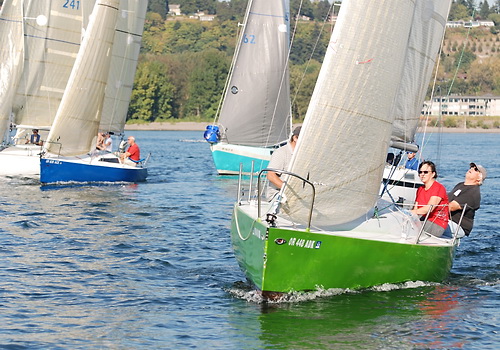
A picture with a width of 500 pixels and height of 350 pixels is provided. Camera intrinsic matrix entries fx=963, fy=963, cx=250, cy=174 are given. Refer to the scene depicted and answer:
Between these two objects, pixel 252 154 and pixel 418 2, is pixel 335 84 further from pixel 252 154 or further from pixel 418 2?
pixel 252 154

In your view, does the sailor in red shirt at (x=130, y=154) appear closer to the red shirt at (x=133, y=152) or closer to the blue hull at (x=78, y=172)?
the red shirt at (x=133, y=152)

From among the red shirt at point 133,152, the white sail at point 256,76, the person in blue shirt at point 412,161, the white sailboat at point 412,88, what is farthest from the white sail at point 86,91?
the white sailboat at point 412,88

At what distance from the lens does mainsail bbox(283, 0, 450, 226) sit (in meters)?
10.8

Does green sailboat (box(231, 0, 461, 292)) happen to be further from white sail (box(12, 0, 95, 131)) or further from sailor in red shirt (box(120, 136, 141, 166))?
white sail (box(12, 0, 95, 131))

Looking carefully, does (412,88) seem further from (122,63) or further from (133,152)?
(122,63)

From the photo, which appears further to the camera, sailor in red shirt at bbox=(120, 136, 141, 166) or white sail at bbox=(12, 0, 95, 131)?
white sail at bbox=(12, 0, 95, 131)

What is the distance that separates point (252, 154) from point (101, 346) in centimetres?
2391

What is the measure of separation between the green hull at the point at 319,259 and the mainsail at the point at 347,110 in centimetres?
45

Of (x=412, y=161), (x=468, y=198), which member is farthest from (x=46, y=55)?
(x=468, y=198)

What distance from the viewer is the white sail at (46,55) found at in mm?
29734

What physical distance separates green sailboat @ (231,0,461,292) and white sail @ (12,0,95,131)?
1983 cm

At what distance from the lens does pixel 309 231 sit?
34.2ft

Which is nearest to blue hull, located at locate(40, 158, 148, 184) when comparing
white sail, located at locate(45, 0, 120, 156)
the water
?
white sail, located at locate(45, 0, 120, 156)

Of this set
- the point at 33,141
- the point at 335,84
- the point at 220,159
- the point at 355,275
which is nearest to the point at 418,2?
the point at 335,84
